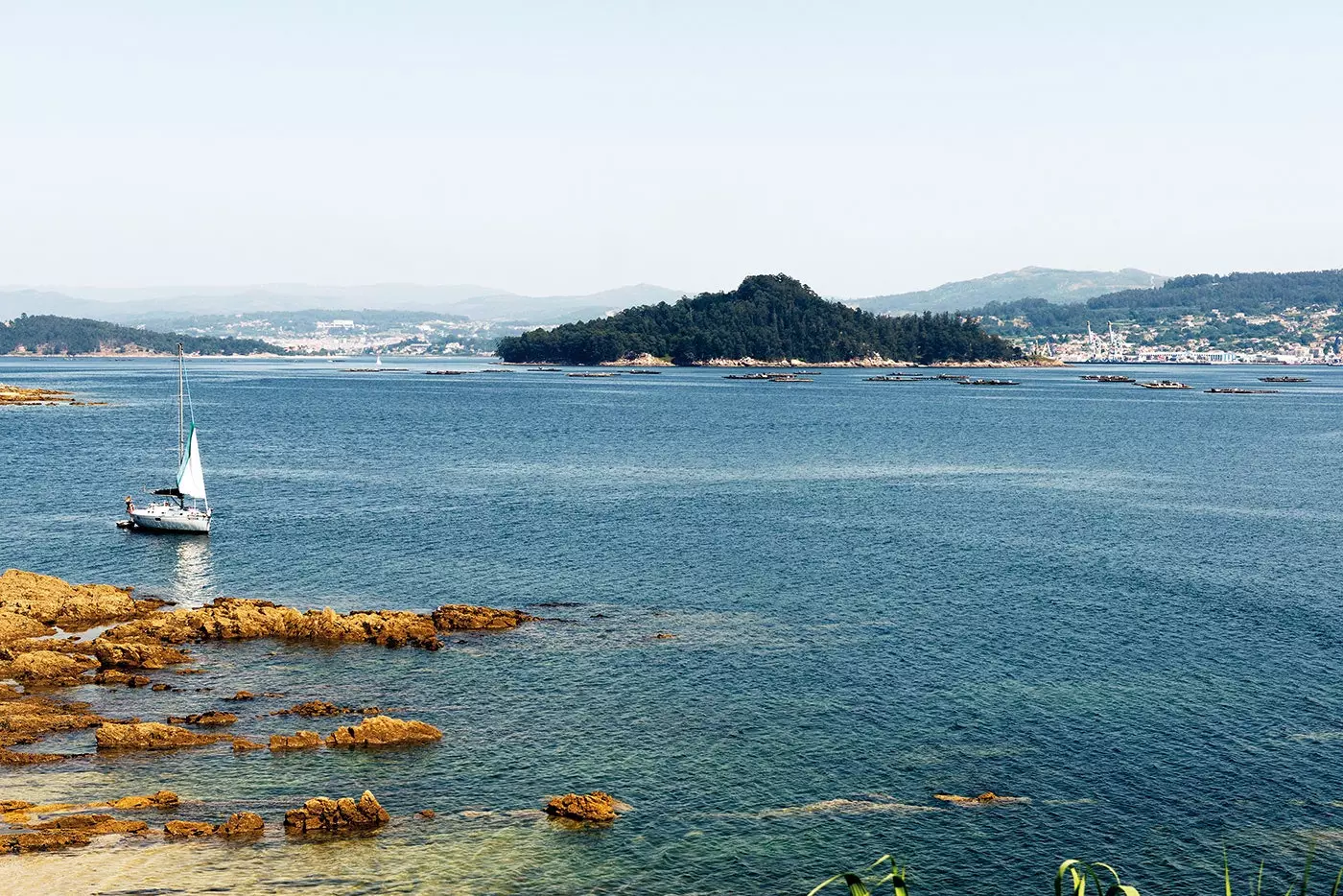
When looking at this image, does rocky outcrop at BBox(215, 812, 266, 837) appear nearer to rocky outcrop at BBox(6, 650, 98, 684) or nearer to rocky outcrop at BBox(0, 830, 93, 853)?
rocky outcrop at BBox(0, 830, 93, 853)

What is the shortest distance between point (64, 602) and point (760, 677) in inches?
1331

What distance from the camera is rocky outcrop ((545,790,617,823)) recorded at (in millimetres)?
34656

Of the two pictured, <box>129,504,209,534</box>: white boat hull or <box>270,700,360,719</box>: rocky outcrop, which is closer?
<box>270,700,360,719</box>: rocky outcrop

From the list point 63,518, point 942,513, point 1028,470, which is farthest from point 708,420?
point 63,518

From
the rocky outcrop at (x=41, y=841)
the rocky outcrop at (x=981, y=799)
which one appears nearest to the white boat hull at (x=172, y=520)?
the rocky outcrop at (x=41, y=841)

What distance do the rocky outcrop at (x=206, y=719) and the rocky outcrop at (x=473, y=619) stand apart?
530 inches

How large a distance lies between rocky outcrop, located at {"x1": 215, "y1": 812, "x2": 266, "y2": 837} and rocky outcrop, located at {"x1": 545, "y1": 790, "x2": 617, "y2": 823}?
8180 mm

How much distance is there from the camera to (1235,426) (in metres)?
176

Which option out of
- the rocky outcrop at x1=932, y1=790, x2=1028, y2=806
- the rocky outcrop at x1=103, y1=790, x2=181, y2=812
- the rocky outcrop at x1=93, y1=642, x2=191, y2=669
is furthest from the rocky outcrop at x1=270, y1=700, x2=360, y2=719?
the rocky outcrop at x1=932, y1=790, x2=1028, y2=806

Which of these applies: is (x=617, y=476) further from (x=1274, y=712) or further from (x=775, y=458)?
(x=1274, y=712)

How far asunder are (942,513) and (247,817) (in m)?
65.9

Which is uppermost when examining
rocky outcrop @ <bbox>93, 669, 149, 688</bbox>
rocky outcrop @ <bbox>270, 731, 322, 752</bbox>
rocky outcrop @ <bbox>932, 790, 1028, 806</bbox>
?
rocky outcrop @ <bbox>93, 669, 149, 688</bbox>

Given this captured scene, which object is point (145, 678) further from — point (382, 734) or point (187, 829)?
point (187, 829)

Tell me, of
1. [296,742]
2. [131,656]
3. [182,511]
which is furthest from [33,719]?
[182,511]
